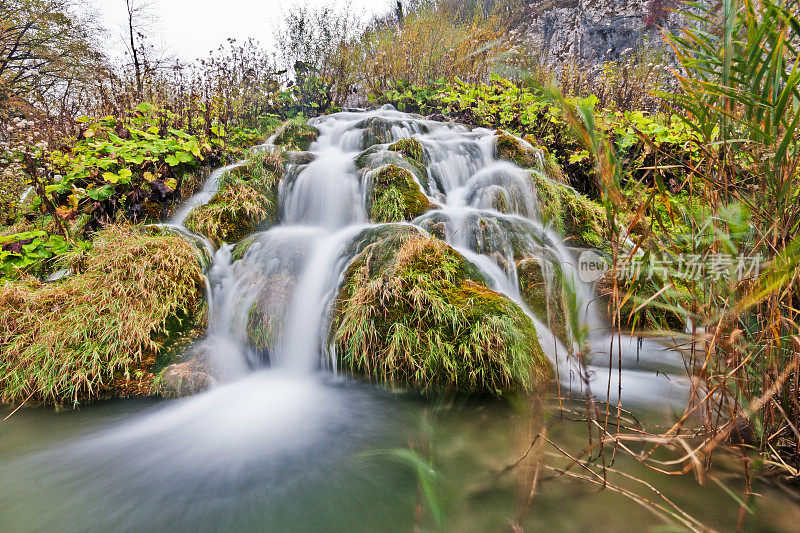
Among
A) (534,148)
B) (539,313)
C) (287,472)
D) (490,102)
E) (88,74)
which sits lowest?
(287,472)

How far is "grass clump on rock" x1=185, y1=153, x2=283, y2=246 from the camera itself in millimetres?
4105

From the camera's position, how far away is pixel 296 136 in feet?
22.6

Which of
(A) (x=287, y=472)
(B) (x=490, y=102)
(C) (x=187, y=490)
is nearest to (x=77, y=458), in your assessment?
(C) (x=187, y=490)

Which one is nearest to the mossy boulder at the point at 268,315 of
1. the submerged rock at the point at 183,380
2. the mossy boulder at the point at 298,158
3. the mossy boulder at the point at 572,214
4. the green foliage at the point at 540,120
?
A: the submerged rock at the point at 183,380

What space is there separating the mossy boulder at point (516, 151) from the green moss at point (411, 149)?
50.6 inches

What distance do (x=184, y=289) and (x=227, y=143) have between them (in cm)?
397

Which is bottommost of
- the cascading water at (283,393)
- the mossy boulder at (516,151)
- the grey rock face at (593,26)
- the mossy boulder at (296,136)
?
the cascading water at (283,393)

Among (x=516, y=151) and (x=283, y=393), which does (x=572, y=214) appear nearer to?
(x=516, y=151)

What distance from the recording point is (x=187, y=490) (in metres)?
1.78

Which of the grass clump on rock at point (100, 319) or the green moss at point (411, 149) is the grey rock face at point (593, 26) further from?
Result: the grass clump on rock at point (100, 319)

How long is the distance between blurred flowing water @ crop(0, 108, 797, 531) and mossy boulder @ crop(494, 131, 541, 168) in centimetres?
187

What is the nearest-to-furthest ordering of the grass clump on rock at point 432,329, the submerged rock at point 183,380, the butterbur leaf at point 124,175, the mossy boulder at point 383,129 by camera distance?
the grass clump on rock at point 432,329 → the submerged rock at point 183,380 → the butterbur leaf at point 124,175 → the mossy boulder at point 383,129

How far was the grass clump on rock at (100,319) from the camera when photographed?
8.30 feet

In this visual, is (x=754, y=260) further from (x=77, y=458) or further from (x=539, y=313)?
(x=77, y=458)
